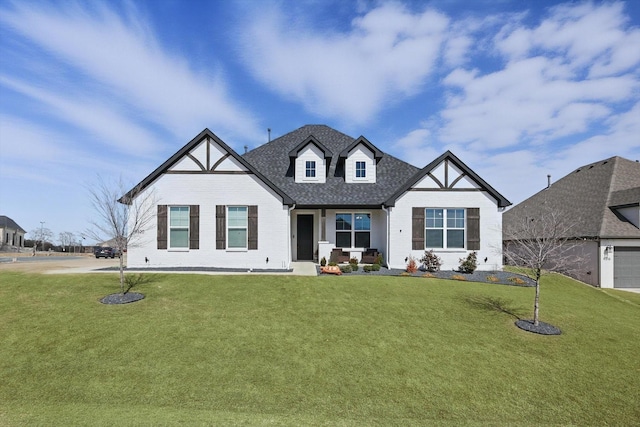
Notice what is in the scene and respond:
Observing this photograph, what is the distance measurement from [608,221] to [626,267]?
9.79 ft

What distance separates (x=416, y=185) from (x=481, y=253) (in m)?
5.26

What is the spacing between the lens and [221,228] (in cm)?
1641

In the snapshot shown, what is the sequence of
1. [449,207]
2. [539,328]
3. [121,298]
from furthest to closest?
[449,207]
[121,298]
[539,328]

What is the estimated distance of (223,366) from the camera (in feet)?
22.9

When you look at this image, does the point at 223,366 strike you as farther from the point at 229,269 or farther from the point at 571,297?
the point at 571,297

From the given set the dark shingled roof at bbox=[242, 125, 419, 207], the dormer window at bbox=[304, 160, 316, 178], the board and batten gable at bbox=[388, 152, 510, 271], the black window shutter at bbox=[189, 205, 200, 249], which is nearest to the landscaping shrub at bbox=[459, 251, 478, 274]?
the board and batten gable at bbox=[388, 152, 510, 271]

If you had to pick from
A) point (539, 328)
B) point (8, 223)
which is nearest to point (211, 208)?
point (539, 328)

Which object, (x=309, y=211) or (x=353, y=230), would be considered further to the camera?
(x=309, y=211)

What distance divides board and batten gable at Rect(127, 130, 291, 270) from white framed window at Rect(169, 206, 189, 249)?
0.22 metres

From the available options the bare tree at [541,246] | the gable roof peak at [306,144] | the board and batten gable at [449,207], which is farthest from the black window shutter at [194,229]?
the bare tree at [541,246]

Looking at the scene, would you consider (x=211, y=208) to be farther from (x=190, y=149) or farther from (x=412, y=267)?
(x=412, y=267)

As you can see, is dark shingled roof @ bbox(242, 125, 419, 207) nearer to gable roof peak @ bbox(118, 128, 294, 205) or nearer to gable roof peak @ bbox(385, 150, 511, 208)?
gable roof peak @ bbox(385, 150, 511, 208)

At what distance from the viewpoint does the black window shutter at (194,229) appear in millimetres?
16391

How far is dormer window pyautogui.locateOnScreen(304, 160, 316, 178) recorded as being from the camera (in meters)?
19.6
